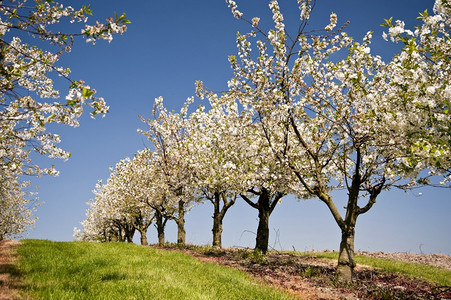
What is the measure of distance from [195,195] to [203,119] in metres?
9.36

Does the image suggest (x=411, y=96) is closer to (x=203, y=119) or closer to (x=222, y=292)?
(x=222, y=292)

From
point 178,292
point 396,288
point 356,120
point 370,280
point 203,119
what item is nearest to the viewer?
point 178,292

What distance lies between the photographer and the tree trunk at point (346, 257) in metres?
12.4

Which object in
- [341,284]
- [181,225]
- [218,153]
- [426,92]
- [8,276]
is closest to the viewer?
[426,92]

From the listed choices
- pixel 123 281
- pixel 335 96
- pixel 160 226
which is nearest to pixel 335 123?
pixel 335 96

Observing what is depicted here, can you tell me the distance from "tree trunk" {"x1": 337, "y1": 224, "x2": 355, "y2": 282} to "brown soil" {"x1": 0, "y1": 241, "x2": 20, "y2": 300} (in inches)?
431

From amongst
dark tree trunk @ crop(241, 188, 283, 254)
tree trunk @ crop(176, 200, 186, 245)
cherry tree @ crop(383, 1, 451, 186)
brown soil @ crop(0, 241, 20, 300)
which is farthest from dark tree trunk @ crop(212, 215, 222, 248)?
cherry tree @ crop(383, 1, 451, 186)

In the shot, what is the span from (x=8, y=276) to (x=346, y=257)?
11.7 metres

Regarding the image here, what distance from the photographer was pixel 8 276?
8.93 m

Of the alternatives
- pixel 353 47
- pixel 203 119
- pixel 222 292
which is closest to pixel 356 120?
pixel 353 47

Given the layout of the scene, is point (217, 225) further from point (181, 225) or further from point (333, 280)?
point (333, 280)

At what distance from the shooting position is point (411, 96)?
766 cm

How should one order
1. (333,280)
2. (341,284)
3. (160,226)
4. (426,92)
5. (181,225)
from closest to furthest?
(426,92) < (341,284) < (333,280) < (181,225) < (160,226)

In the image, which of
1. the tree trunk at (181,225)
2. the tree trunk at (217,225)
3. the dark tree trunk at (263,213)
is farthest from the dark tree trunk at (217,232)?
the dark tree trunk at (263,213)
